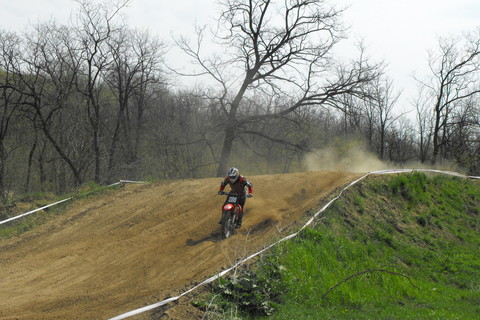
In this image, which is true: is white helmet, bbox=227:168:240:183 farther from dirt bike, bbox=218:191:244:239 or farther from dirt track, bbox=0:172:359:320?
dirt track, bbox=0:172:359:320

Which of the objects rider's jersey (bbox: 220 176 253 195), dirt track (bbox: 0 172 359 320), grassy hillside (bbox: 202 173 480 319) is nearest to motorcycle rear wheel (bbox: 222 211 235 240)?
dirt track (bbox: 0 172 359 320)

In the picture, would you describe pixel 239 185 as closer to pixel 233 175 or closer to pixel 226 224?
pixel 233 175

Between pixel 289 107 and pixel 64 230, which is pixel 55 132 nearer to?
pixel 289 107

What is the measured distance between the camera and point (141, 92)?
37.7 metres

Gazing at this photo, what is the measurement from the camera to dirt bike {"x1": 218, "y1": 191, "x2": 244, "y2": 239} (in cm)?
1246

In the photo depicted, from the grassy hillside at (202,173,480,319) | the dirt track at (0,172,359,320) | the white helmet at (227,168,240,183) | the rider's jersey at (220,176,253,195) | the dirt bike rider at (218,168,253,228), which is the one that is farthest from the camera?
the rider's jersey at (220,176,253,195)

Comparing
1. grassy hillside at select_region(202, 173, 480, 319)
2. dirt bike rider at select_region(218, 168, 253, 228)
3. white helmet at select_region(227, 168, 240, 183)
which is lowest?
grassy hillside at select_region(202, 173, 480, 319)

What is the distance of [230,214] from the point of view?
41.5 ft

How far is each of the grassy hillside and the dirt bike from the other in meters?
2.11

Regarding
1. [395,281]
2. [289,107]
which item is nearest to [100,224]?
[395,281]

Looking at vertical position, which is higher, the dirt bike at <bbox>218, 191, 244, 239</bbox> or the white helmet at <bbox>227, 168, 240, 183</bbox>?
the white helmet at <bbox>227, 168, 240, 183</bbox>

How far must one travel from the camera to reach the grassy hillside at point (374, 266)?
29.4 ft

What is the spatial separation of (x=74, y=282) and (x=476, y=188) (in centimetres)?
1910

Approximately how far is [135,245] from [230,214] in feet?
9.26
